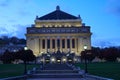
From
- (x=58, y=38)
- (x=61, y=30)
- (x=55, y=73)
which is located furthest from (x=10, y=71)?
(x=61, y=30)

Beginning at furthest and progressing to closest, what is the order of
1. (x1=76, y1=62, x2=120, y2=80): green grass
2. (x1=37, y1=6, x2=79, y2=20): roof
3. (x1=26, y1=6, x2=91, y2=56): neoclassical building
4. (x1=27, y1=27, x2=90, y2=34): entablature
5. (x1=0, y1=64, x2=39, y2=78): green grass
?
(x1=37, y1=6, x2=79, y2=20): roof → (x1=27, y1=27, x2=90, y2=34): entablature → (x1=26, y1=6, x2=91, y2=56): neoclassical building → (x1=0, y1=64, x2=39, y2=78): green grass → (x1=76, y1=62, x2=120, y2=80): green grass

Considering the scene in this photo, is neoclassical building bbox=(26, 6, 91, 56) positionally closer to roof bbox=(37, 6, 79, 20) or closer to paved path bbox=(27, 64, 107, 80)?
roof bbox=(37, 6, 79, 20)

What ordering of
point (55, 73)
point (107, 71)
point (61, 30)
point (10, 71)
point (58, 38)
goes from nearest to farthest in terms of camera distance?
point (107, 71) → point (55, 73) → point (10, 71) → point (58, 38) → point (61, 30)

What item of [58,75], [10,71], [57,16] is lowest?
[58,75]

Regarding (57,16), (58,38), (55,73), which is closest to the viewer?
(55,73)

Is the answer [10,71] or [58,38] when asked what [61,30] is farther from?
[10,71]

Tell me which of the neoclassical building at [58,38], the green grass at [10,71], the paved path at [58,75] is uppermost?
the neoclassical building at [58,38]

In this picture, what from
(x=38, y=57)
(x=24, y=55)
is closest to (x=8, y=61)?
(x=38, y=57)

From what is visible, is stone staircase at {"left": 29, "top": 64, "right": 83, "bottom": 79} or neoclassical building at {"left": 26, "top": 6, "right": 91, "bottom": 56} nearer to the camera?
stone staircase at {"left": 29, "top": 64, "right": 83, "bottom": 79}

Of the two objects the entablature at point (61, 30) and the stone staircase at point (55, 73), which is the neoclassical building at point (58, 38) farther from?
the stone staircase at point (55, 73)

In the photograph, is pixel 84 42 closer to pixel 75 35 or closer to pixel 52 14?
pixel 75 35

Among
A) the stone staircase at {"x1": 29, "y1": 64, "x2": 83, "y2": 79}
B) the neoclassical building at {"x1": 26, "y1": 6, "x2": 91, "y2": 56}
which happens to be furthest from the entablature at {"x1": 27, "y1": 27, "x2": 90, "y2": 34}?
the stone staircase at {"x1": 29, "y1": 64, "x2": 83, "y2": 79}

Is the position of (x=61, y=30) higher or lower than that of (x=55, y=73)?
higher

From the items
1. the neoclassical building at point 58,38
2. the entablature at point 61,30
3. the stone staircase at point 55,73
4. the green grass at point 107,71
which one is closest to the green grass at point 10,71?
the stone staircase at point 55,73
